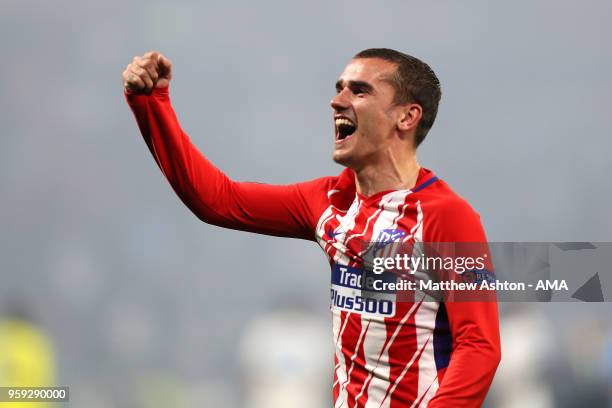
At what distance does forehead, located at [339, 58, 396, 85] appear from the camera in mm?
2750

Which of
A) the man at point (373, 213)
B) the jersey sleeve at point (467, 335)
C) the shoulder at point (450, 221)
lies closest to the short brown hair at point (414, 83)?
the man at point (373, 213)

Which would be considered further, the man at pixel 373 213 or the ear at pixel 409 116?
the ear at pixel 409 116

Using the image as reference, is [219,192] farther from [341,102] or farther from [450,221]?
[450,221]

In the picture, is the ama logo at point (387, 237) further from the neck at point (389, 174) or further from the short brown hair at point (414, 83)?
the short brown hair at point (414, 83)

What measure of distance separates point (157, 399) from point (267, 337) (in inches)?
34.4

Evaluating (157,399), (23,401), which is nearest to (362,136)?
(23,401)

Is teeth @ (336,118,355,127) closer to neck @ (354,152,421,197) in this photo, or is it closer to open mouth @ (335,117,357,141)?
open mouth @ (335,117,357,141)

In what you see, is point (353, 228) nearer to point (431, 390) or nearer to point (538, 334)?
point (431, 390)

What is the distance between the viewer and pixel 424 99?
286 centimetres

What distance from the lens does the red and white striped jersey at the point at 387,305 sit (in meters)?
2.42


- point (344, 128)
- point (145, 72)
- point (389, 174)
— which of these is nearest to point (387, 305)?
point (389, 174)

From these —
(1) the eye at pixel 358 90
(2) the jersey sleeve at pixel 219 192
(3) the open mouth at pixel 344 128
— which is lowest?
(2) the jersey sleeve at pixel 219 192

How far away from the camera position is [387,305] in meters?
2.58
